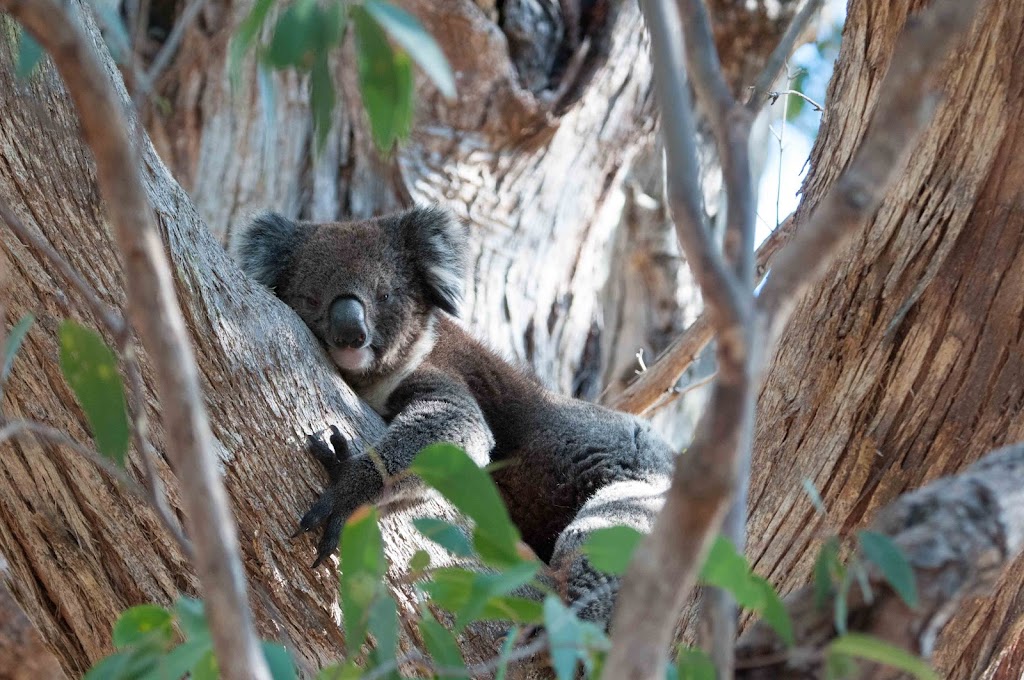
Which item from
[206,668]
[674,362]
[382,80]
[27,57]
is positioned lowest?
[206,668]

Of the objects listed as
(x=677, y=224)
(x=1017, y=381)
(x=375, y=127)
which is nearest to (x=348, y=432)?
(x=375, y=127)

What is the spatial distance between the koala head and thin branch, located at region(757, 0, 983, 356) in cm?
225

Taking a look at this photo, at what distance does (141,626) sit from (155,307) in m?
0.62

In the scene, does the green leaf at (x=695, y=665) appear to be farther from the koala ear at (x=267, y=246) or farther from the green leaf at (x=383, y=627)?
the koala ear at (x=267, y=246)

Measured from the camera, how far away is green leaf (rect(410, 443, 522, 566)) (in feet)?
4.94

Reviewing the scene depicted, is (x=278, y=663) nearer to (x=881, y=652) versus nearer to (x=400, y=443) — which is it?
(x=881, y=652)

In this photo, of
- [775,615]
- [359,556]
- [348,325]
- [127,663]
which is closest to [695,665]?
[775,615]

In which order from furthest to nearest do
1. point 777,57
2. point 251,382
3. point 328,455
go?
point 328,455 → point 251,382 → point 777,57

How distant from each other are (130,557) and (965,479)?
1739 millimetres

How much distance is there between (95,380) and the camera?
1.62 metres

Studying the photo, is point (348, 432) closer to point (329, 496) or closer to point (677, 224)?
point (329, 496)

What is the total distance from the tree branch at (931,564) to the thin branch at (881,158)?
0.44 meters

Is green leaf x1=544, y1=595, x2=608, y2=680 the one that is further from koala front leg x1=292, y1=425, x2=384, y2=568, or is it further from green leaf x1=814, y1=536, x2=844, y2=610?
koala front leg x1=292, y1=425, x2=384, y2=568

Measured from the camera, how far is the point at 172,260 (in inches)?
94.9
